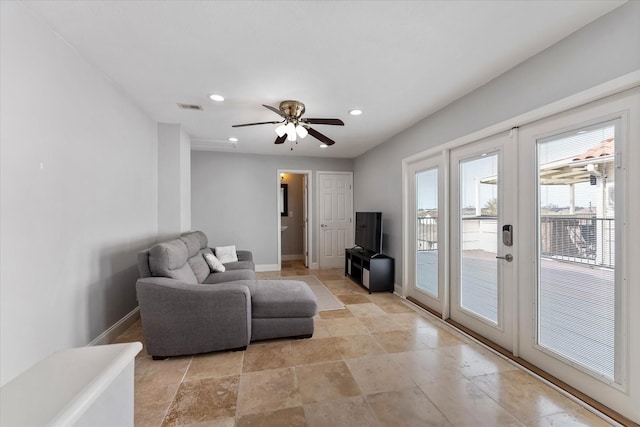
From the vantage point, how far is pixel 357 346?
8.34 ft

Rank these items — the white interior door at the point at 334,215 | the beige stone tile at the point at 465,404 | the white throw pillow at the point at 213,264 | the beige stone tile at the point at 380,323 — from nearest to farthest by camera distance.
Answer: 1. the beige stone tile at the point at 465,404
2. the beige stone tile at the point at 380,323
3. the white throw pillow at the point at 213,264
4. the white interior door at the point at 334,215

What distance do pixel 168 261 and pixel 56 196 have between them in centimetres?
95

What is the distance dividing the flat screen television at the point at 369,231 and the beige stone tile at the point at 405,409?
2.57 metres

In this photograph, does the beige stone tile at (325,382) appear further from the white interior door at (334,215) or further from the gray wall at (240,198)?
the white interior door at (334,215)

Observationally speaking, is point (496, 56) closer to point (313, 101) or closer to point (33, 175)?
point (313, 101)

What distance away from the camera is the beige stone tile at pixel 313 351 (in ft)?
7.57

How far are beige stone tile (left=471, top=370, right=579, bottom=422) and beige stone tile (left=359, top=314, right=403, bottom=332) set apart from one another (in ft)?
3.22

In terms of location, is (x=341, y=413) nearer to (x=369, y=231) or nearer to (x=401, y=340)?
(x=401, y=340)

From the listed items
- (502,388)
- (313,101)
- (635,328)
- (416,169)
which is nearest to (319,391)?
(502,388)

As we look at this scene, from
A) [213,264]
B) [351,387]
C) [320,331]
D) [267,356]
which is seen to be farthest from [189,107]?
[351,387]

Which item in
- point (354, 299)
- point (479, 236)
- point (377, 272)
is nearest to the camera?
point (479, 236)

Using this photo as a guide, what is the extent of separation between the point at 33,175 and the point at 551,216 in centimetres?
367

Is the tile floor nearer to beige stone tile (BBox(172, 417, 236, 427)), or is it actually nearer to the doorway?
beige stone tile (BBox(172, 417, 236, 427))

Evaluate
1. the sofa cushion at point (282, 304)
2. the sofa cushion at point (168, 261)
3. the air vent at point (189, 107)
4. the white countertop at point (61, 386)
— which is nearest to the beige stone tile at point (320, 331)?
the sofa cushion at point (282, 304)
